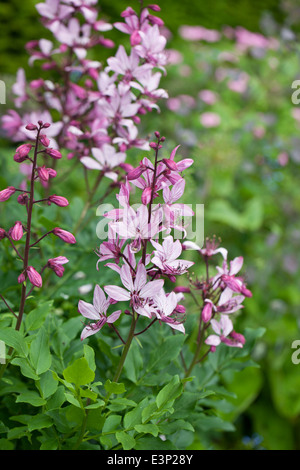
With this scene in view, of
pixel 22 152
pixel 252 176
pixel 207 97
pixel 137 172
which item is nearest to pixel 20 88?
pixel 22 152

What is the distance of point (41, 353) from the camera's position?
1.09 meters

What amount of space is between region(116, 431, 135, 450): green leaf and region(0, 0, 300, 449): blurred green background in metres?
0.84

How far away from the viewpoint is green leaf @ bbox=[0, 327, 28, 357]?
102 centimetres

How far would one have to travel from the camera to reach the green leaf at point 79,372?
96 cm

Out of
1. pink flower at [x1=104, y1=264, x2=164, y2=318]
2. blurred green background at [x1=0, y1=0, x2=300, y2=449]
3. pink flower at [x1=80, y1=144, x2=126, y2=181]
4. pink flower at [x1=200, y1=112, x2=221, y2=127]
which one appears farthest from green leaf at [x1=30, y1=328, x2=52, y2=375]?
pink flower at [x1=200, y1=112, x2=221, y2=127]

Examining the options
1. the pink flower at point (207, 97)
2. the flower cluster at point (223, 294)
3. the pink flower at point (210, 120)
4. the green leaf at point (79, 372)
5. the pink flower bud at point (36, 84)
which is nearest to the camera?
the green leaf at point (79, 372)

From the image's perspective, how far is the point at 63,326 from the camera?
1292 millimetres

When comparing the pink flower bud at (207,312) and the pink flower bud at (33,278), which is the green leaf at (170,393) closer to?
the pink flower bud at (207,312)

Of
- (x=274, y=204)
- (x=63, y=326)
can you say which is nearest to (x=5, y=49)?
(x=274, y=204)

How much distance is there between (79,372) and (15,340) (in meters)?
0.16

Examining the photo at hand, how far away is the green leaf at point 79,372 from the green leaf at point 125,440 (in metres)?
0.13

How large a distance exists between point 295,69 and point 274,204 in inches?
77.2

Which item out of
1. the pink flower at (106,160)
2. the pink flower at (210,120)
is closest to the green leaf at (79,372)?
the pink flower at (106,160)

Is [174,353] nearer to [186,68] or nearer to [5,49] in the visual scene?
[5,49]
